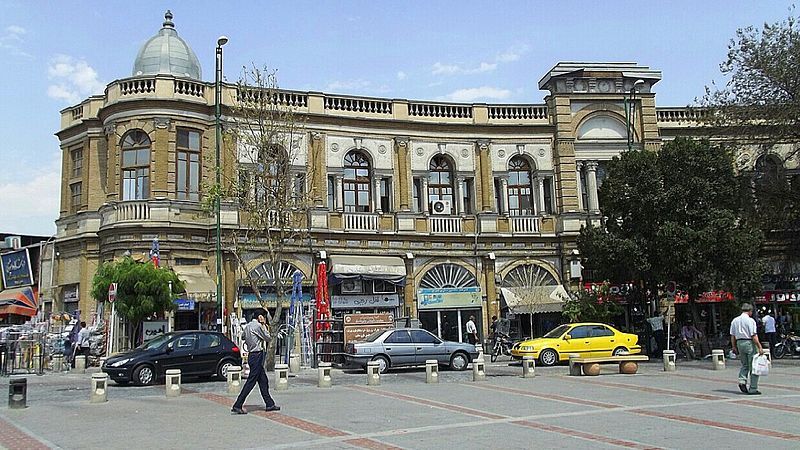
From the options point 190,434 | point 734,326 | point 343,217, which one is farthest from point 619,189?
point 190,434

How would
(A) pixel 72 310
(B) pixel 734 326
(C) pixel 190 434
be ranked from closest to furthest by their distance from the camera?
(C) pixel 190 434
(B) pixel 734 326
(A) pixel 72 310

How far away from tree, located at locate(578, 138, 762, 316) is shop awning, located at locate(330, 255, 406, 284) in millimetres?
7480

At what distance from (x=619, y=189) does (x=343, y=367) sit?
40.7ft

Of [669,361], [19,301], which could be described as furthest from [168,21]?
[669,361]

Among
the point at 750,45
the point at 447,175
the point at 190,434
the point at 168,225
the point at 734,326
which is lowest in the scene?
the point at 190,434

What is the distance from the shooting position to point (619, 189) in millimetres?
29125

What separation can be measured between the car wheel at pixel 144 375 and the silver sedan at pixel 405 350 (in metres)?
5.86

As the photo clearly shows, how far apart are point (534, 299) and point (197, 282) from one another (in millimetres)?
13720

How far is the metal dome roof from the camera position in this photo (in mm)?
32156

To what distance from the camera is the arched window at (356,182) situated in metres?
33.1

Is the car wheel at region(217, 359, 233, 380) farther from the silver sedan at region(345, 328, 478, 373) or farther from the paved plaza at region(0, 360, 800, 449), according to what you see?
the silver sedan at region(345, 328, 478, 373)

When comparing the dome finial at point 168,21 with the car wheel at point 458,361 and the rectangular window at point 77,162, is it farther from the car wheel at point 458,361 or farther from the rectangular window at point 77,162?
the car wheel at point 458,361

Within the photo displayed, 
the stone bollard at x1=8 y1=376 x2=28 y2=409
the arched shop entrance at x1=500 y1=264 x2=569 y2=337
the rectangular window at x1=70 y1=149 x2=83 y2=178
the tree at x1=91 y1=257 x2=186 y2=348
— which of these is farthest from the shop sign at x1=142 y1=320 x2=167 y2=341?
the arched shop entrance at x1=500 y1=264 x2=569 y2=337

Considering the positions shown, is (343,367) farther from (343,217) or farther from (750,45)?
(750,45)
